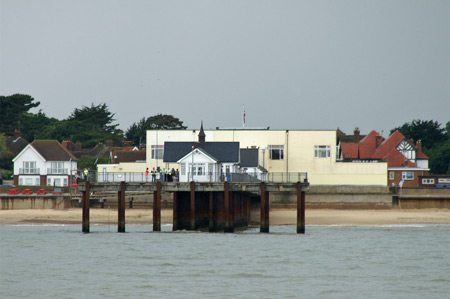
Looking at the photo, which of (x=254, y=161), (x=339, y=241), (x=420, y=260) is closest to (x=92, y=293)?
(x=420, y=260)

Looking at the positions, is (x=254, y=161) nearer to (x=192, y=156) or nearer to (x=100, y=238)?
(x=192, y=156)

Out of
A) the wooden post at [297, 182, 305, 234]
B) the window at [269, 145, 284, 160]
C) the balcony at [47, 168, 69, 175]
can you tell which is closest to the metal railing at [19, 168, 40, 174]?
the balcony at [47, 168, 69, 175]

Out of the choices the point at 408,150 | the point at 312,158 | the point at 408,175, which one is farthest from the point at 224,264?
the point at 408,150

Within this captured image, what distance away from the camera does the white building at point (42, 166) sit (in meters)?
119

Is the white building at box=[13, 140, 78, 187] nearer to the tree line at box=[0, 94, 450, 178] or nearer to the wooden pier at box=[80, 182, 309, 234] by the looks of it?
the tree line at box=[0, 94, 450, 178]

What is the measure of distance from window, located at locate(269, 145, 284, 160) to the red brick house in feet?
96.6

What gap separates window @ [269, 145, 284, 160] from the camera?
283 feet

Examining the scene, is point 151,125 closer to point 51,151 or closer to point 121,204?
point 51,151

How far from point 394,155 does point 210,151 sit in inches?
2275

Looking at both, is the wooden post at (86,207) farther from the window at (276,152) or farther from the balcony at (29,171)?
the balcony at (29,171)

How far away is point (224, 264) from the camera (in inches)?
1763

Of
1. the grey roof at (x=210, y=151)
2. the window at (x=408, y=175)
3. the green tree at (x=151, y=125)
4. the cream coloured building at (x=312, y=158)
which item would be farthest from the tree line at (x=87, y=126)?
the grey roof at (x=210, y=151)

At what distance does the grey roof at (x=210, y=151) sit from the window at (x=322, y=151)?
2114cm

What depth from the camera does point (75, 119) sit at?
7131 inches
